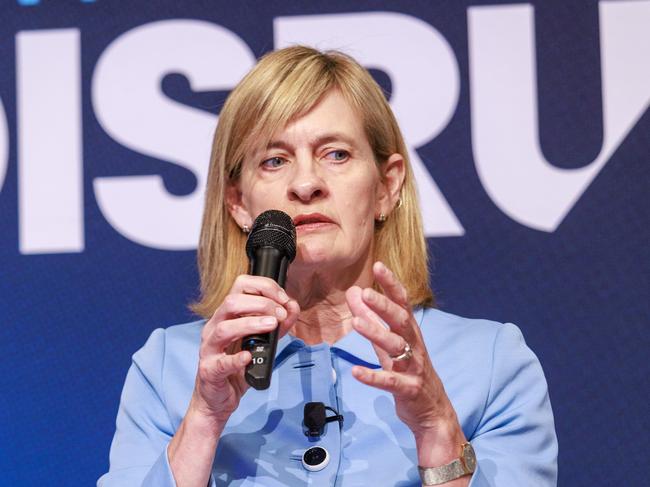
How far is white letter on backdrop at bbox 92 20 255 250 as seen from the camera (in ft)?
8.76

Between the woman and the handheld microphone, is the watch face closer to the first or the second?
the woman

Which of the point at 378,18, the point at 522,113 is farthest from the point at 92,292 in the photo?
the point at 522,113

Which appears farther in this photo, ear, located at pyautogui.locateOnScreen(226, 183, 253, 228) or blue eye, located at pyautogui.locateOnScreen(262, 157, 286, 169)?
ear, located at pyautogui.locateOnScreen(226, 183, 253, 228)

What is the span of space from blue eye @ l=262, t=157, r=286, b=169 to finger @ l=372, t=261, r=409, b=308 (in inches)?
22.6

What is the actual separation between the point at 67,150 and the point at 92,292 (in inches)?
14.8

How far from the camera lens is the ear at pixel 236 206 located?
216 centimetres

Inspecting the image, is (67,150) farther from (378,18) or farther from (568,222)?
(568,222)

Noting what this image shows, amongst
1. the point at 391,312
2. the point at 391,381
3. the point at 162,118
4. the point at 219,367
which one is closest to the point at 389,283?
the point at 391,312

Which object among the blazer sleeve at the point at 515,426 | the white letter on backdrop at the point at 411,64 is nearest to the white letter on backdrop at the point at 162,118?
the white letter on backdrop at the point at 411,64

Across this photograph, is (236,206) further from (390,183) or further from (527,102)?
(527,102)

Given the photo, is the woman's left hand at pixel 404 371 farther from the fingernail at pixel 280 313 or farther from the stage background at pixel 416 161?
the stage background at pixel 416 161

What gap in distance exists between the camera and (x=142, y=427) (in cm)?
198

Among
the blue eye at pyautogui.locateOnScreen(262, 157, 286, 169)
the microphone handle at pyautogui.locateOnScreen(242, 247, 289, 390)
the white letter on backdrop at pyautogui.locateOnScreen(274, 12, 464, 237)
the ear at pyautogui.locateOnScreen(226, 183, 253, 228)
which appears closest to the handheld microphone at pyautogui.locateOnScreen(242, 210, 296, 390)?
the microphone handle at pyautogui.locateOnScreen(242, 247, 289, 390)

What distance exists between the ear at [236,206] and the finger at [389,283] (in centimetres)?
69
